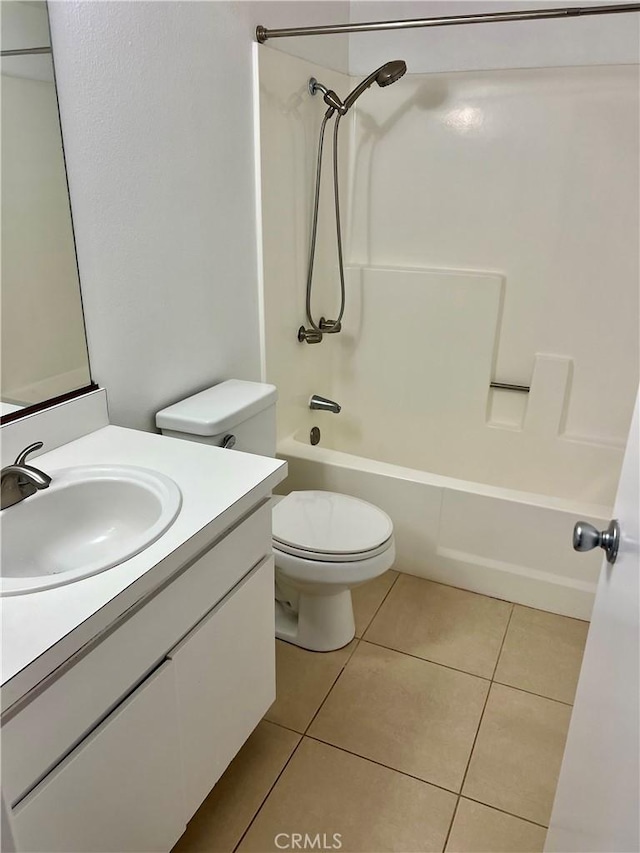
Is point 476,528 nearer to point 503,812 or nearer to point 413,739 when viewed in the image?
point 413,739

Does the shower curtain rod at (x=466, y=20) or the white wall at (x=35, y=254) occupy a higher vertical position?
the shower curtain rod at (x=466, y=20)

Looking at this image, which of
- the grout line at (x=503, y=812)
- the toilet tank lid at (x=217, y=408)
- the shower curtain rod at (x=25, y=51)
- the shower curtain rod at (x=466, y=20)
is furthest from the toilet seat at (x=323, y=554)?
the shower curtain rod at (x=466, y=20)

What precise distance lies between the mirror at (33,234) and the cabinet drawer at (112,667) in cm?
54

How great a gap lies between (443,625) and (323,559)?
633 millimetres

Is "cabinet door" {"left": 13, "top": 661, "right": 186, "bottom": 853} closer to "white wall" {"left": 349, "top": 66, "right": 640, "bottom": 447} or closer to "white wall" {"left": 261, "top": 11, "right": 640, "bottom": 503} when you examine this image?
"white wall" {"left": 261, "top": 11, "right": 640, "bottom": 503}

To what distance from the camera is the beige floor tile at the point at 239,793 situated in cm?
138

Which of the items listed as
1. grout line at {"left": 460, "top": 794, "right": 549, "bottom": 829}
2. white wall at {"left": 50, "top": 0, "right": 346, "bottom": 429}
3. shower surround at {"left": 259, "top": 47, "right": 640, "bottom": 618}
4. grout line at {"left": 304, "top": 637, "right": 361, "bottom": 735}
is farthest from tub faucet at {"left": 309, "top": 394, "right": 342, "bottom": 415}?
grout line at {"left": 460, "top": 794, "right": 549, "bottom": 829}

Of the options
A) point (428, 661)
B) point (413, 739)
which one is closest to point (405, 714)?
point (413, 739)

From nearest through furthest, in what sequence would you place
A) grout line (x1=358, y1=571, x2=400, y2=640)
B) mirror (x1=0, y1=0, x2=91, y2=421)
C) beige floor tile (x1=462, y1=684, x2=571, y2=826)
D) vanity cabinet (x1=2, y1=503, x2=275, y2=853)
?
vanity cabinet (x1=2, y1=503, x2=275, y2=853)
mirror (x1=0, y1=0, x2=91, y2=421)
beige floor tile (x1=462, y1=684, x2=571, y2=826)
grout line (x1=358, y1=571, x2=400, y2=640)

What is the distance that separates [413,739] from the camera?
1638mm

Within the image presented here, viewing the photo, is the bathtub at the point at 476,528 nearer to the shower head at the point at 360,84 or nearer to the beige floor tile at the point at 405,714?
the beige floor tile at the point at 405,714

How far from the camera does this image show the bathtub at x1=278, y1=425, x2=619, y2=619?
205cm

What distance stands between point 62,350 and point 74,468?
0.31 m

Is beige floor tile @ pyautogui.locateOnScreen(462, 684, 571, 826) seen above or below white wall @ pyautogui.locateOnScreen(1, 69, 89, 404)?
below
